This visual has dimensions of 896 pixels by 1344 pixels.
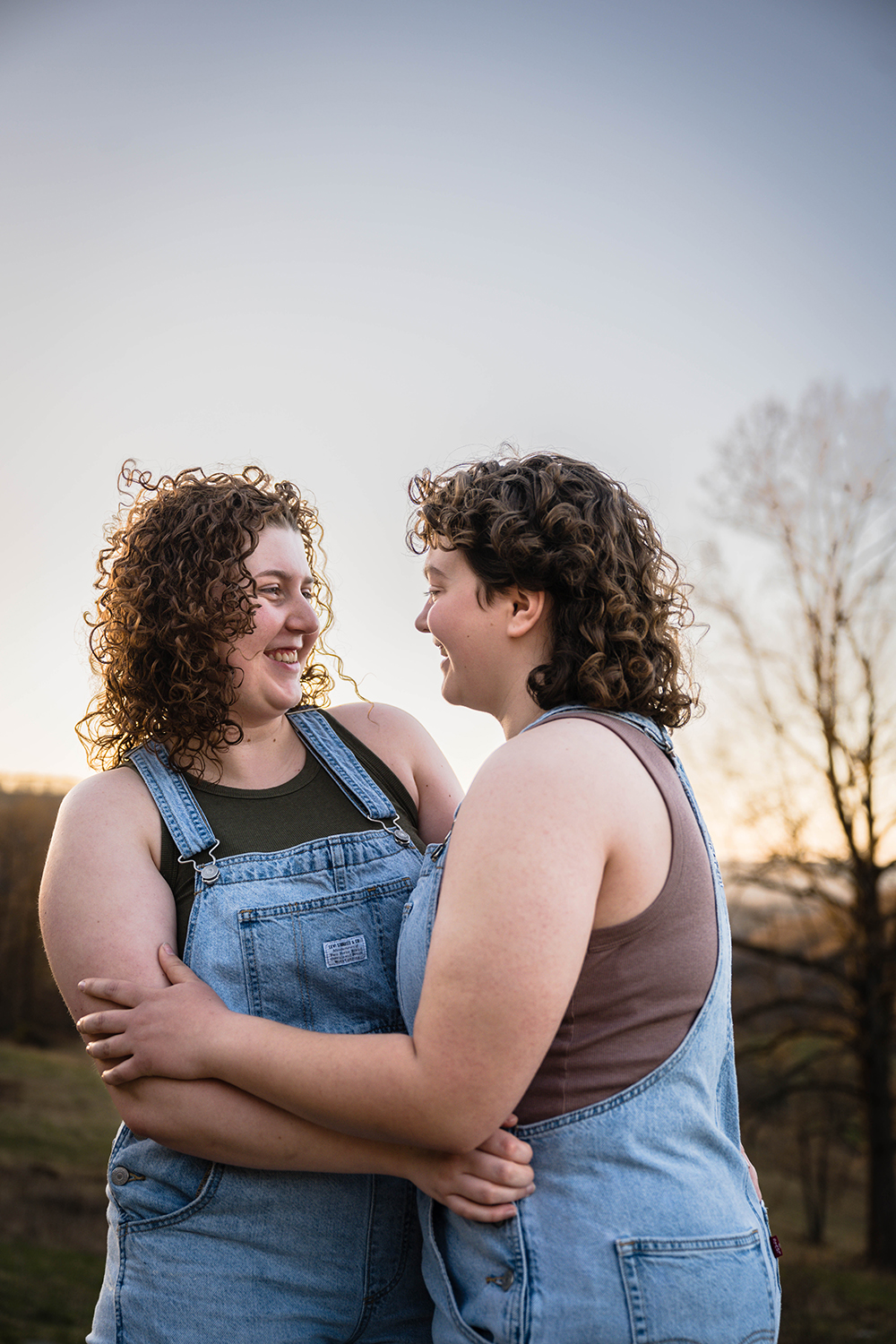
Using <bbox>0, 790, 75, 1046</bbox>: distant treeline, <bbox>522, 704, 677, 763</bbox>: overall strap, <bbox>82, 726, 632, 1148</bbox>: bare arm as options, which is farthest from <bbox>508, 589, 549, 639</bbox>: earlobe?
<bbox>0, 790, 75, 1046</bbox>: distant treeline

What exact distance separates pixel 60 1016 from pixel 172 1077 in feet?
25.6

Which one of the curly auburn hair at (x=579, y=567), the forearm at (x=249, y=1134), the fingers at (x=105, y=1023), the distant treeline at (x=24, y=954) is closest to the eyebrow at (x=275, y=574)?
the curly auburn hair at (x=579, y=567)

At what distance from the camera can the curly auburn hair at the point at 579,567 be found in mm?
1524

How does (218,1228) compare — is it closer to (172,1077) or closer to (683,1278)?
(172,1077)

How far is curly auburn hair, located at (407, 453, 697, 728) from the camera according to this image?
1.52m

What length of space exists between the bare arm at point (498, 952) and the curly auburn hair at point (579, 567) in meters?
0.21

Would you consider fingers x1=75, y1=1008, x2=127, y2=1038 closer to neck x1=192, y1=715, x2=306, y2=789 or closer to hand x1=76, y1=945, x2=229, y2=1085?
hand x1=76, y1=945, x2=229, y2=1085

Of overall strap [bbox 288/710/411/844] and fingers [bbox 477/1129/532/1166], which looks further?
overall strap [bbox 288/710/411/844]

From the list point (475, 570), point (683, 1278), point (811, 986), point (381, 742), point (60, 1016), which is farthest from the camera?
point (811, 986)

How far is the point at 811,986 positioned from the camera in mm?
9477

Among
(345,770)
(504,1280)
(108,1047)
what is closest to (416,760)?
(345,770)

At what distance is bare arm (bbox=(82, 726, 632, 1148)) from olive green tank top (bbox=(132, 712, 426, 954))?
23.2 inches

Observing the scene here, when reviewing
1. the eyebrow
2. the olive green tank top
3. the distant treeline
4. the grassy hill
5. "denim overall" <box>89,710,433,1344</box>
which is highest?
the eyebrow

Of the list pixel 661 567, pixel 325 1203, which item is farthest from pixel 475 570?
pixel 325 1203
